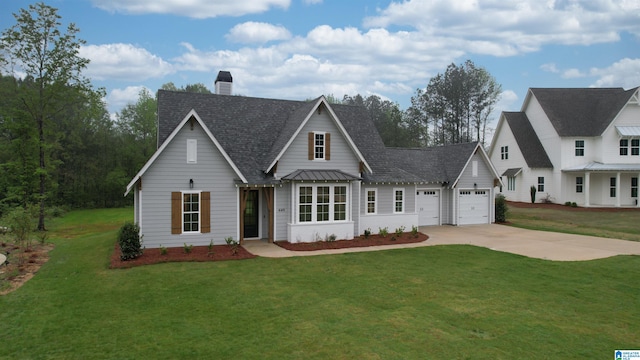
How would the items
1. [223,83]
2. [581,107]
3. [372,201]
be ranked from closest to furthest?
1. [372,201]
2. [223,83]
3. [581,107]

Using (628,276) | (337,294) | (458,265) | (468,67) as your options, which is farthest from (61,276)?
(468,67)

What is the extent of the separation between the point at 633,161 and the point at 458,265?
29.1m

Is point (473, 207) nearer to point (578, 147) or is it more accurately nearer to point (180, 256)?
point (578, 147)

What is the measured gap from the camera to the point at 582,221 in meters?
26.4

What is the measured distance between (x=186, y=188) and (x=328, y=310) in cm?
919

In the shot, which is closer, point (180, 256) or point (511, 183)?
point (180, 256)

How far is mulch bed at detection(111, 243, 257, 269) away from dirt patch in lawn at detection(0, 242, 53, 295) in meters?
2.45

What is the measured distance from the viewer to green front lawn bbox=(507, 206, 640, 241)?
21.8m

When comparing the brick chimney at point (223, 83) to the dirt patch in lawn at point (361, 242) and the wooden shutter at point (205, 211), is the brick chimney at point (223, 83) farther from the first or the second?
the dirt patch in lawn at point (361, 242)

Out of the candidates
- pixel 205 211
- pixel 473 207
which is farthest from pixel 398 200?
pixel 205 211

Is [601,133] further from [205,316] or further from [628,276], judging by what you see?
[205,316]

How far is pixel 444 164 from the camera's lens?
2589 centimetres

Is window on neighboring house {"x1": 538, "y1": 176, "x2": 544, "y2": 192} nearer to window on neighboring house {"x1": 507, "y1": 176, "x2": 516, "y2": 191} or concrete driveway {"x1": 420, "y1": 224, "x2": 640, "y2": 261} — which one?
window on neighboring house {"x1": 507, "y1": 176, "x2": 516, "y2": 191}

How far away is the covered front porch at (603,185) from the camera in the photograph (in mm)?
33125
